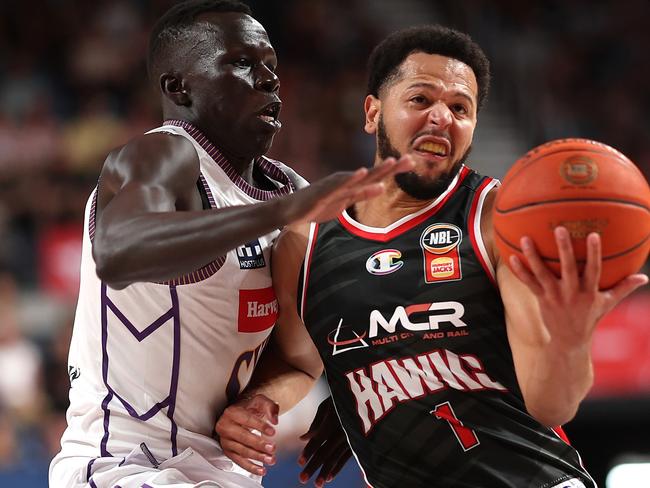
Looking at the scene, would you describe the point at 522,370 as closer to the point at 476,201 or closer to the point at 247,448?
the point at 476,201

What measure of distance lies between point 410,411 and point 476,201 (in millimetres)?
803

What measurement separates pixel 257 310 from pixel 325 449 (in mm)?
872

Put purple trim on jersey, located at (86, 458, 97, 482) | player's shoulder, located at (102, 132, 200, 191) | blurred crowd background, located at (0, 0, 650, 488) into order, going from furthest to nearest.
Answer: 1. blurred crowd background, located at (0, 0, 650, 488)
2. purple trim on jersey, located at (86, 458, 97, 482)
3. player's shoulder, located at (102, 132, 200, 191)

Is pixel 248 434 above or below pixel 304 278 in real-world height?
below

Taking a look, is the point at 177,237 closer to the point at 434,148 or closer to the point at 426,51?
the point at 434,148

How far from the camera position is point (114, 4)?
10328 mm

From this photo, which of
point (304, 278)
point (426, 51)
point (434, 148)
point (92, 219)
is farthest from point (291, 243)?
point (426, 51)

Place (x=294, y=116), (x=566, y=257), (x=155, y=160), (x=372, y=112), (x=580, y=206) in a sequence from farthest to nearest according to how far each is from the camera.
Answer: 1. (x=294, y=116)
2. (x=372, y=112)
3. (x=155, y=160)
4. (x=580, y=206)
5. (x=566, y=257)

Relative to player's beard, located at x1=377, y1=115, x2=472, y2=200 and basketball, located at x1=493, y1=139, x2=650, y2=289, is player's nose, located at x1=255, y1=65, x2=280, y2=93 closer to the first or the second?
player's beard, located at x1=377, y1=115, x2=472, y2=200

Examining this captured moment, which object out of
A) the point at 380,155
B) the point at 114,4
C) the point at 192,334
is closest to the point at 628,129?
the point at 114,4

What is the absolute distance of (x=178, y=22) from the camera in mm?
3803

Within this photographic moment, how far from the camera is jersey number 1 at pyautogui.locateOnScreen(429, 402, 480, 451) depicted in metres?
3.52

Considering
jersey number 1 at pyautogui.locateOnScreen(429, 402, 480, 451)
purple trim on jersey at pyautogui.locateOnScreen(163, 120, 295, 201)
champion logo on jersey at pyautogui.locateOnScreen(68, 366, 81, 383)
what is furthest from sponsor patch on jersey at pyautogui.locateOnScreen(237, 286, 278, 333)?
jersey number 1 at pyautogui.locateOnScreen(429, 402, 480, 451)

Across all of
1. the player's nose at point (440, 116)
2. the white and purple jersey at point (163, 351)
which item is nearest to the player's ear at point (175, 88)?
the white and purple jersey at point (163, 351)
